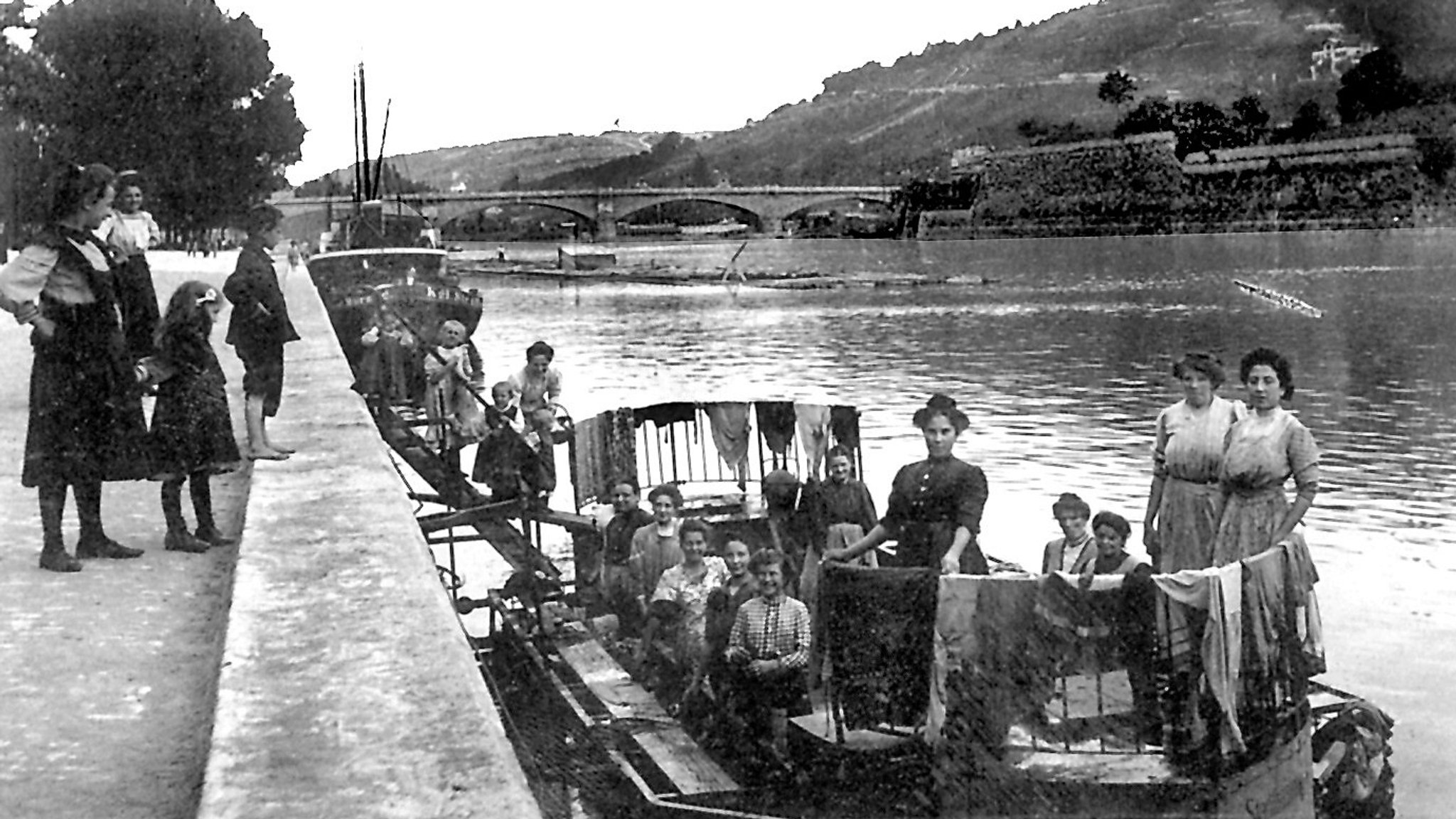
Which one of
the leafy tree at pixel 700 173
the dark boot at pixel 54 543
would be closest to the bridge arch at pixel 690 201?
the leafy tree at pixel 700 173

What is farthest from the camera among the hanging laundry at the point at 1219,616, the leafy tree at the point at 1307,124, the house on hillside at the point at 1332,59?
the house on hillside at the point at 1332,59

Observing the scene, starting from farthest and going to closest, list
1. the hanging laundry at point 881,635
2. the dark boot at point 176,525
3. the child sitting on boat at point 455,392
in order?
the child sitting on boat at point 455,392, the dark boot at point 176,525, the hanging laundry at point 881,635

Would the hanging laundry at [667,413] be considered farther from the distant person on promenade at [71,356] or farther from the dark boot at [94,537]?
the distant person on promenade at [71,356]

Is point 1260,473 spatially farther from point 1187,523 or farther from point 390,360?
point 390,360

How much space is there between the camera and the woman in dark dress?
7.59 meters

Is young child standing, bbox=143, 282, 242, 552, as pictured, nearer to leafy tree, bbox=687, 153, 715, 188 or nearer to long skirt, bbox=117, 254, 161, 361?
long skirt, bbox=117, 254, 161, 361

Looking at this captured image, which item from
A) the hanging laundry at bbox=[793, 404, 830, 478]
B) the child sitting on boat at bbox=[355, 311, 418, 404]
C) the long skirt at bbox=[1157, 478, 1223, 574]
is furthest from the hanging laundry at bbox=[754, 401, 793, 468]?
the child sitting on boat at bbox=[355, 311, 418, 404]

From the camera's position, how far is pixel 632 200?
122750mm

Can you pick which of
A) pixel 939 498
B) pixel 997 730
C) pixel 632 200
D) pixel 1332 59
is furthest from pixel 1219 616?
pixel 1332 59

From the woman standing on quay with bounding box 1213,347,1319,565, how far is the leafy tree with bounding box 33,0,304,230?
33.6m

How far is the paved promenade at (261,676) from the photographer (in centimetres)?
348

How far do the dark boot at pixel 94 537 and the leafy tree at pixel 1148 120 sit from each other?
118903 mm

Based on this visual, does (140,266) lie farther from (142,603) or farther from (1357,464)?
(1357,464)

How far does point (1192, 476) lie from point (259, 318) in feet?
18.1
